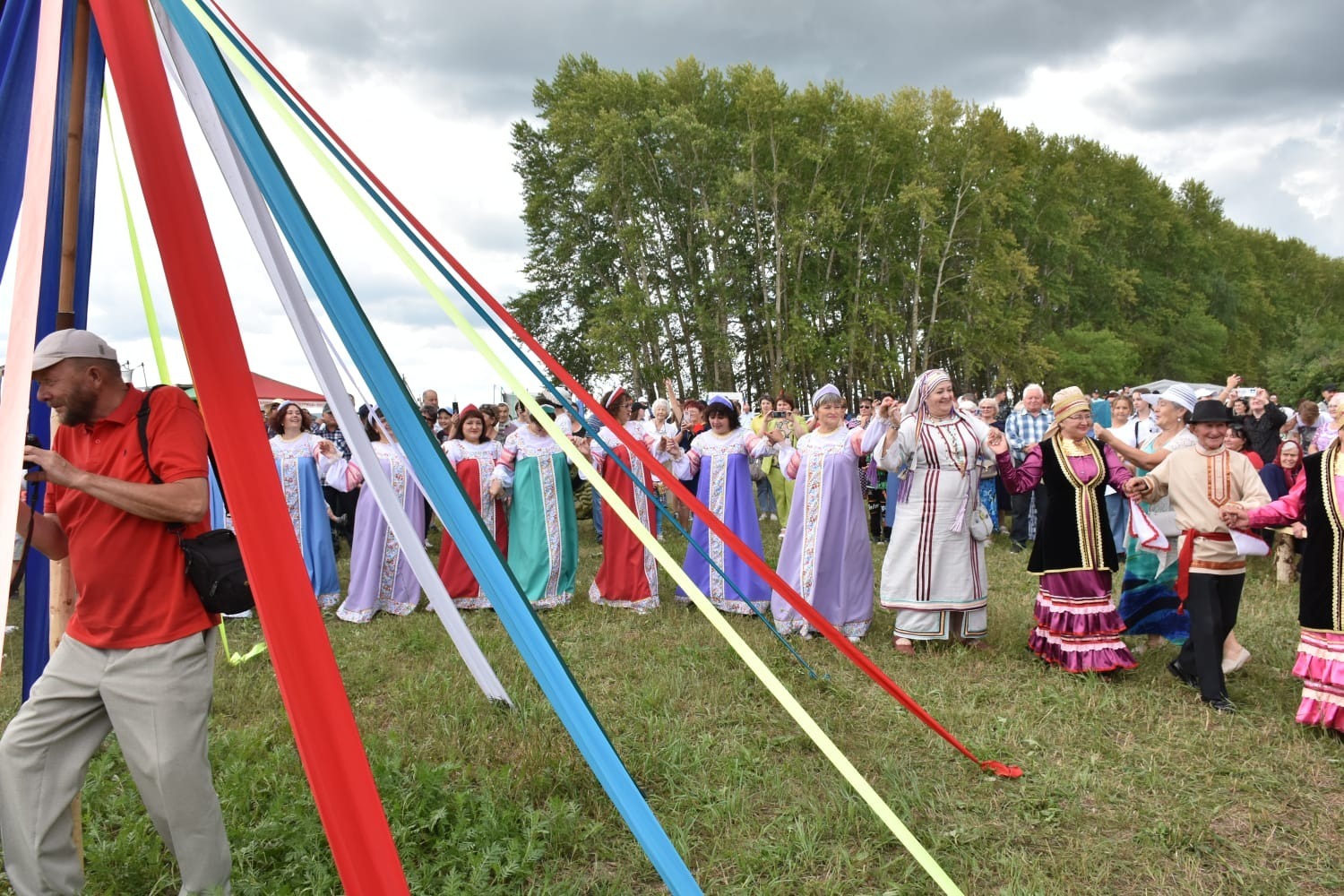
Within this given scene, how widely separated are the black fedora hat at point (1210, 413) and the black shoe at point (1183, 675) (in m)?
1.48

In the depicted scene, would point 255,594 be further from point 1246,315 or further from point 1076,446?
point 1246,315

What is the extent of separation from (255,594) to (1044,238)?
36.3 metres

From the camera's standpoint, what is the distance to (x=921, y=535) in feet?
18.7

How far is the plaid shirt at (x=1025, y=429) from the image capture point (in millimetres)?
9750

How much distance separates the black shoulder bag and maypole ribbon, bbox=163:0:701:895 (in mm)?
659

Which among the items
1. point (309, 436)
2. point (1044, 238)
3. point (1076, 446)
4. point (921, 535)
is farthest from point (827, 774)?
point (1044, 238)

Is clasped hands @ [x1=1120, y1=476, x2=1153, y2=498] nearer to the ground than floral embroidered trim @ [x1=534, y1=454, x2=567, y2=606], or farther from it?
farther from it

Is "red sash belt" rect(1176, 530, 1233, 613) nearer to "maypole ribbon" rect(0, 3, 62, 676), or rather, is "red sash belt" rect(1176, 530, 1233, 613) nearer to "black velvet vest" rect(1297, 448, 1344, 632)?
"black velvet vest" rect(1297, 448, 1344, 632)

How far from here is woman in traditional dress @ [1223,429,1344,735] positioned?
407cm

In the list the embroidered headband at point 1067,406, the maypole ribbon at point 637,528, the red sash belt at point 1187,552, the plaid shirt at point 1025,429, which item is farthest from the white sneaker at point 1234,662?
the plaid shirt at point 1025,429

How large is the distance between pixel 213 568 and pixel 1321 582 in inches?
195

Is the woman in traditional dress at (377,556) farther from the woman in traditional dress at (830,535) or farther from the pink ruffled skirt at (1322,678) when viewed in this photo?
the pink ruffled skirt at (1322,678)

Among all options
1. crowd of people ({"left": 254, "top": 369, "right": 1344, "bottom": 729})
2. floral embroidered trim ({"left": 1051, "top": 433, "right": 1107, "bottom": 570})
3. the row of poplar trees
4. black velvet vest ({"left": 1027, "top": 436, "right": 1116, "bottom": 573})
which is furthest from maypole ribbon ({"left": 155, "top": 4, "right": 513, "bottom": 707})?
the row of poplar trees

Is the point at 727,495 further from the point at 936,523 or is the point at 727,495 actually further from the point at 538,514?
the point at 936,523
